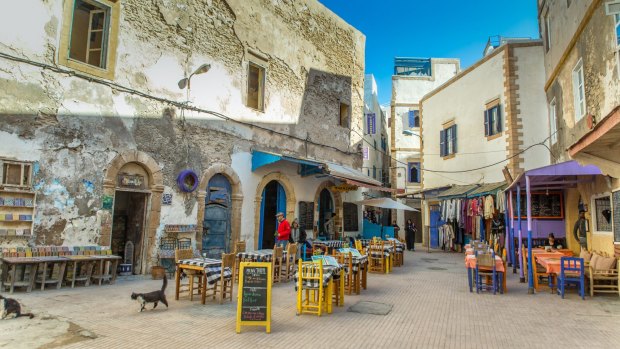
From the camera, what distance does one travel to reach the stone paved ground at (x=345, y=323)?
4.95 meters

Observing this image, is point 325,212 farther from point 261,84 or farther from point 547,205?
point 547,205

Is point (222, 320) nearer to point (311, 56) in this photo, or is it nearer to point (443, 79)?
point (311, 56)

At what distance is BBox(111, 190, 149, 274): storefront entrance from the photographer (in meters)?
10.1

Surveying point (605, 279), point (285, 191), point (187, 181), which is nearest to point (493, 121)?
point (285, 191)

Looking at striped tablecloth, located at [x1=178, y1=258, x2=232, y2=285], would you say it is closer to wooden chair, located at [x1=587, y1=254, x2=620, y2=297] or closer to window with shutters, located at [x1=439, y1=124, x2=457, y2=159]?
wooden chair, located at [x1=587, y1=254, x2=620, y2=297]

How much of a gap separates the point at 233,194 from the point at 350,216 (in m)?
7.11

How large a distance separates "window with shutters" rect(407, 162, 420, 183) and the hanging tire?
20196mm

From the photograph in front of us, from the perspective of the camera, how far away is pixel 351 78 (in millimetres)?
18078

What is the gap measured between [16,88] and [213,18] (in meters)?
5.70

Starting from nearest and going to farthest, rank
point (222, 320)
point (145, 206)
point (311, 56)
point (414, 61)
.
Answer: point (222, 320)
point (145, 206)
point (311, 56)
point (414, 61)

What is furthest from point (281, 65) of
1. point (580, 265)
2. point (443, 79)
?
point (443, 79)

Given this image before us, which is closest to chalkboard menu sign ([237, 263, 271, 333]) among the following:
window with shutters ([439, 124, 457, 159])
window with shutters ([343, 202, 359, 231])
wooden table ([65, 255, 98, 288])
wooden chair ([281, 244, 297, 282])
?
wooden chair ([281, 244, 297, 282])

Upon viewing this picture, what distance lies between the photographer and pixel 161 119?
10.3 m

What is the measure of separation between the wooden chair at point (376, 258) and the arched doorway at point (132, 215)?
6.18 meters
